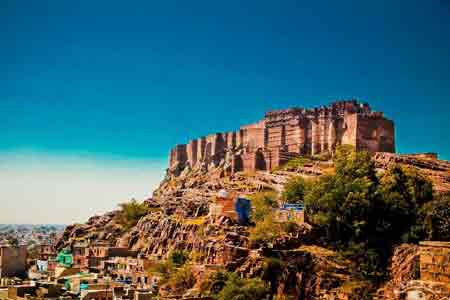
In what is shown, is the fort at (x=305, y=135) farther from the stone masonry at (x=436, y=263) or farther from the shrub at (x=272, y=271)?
the stone masonry at (x=436, y=263)

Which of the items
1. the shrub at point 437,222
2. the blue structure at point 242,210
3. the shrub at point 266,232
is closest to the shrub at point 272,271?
the shrub at point 266,232

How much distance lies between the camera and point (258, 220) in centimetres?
4247

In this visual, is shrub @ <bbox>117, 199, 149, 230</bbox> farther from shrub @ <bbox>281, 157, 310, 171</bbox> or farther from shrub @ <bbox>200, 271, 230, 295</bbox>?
shrub @ <bbox>200, 271, 230, 295</bbox>

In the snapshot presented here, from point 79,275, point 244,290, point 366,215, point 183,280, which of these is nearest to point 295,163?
point 366,215

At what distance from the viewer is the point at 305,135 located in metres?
72.9

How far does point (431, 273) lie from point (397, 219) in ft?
34.8

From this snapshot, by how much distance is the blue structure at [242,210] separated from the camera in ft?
145

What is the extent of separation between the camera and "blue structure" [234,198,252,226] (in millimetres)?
44062

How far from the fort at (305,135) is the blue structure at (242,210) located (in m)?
24.0

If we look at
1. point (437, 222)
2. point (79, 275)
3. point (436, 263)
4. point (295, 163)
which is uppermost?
point (295, 163)

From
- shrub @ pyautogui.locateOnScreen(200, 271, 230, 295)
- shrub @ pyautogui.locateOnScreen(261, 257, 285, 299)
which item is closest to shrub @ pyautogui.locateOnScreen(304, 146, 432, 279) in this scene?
shrub @ pyautogui.locateOnScreen(261, 257, 285, 299)

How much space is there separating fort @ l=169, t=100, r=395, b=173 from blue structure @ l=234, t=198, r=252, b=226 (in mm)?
24036

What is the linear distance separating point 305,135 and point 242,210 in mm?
30070

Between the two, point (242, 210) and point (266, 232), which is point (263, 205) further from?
point (266, 232)
